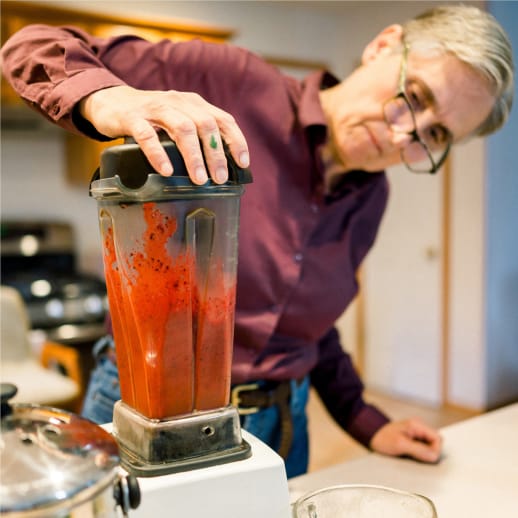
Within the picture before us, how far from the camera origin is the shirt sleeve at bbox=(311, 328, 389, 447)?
3.71 feet

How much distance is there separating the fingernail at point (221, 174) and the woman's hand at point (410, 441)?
0.63 m

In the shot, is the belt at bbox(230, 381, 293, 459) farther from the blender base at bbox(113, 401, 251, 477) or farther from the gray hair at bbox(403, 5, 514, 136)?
the gray hair at bbox(403, 5, 514, 136)

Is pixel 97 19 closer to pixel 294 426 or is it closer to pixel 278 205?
pixel 278 205

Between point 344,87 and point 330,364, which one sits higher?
point 344,87

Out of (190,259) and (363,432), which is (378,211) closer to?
(363,432)

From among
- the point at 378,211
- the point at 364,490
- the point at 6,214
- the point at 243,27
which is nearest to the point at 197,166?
the point at 364,490

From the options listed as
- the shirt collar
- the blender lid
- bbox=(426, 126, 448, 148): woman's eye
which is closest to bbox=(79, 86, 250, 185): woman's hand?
the blender lid

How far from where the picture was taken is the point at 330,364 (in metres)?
1.23

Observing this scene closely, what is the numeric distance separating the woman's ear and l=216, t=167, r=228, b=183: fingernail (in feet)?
1.88

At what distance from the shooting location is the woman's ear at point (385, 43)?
1.03 meters

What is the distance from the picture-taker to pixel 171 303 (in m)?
0.60

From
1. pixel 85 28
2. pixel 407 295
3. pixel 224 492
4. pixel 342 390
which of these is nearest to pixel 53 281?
pixel 85 28

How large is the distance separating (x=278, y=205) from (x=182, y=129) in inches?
19.4

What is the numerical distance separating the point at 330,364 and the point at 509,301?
2.55 metres
